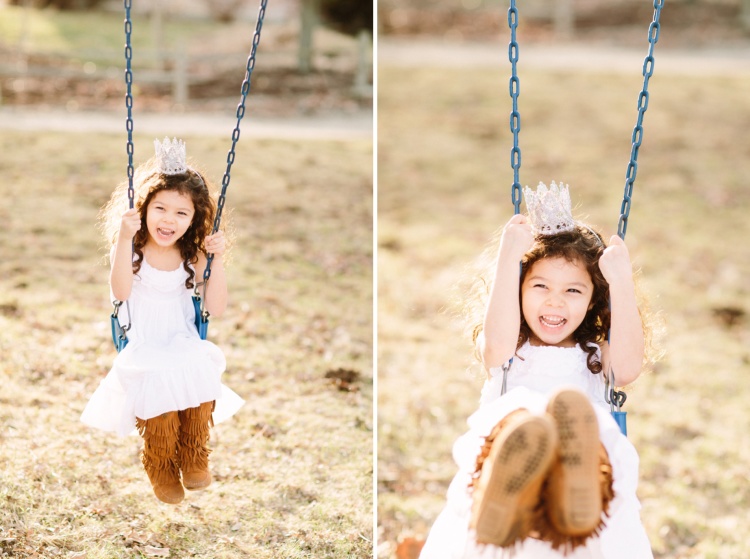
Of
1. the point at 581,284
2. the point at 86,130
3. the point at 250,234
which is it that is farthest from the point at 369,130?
the point at 581,284

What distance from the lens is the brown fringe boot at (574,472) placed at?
2.39 meters

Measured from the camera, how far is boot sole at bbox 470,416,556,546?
92.7 inches

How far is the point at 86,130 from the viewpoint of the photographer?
11.6m

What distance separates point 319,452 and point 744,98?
11.6m

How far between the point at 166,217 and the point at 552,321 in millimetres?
1389

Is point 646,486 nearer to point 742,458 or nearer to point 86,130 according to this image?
point 742,458

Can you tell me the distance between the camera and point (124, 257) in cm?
331

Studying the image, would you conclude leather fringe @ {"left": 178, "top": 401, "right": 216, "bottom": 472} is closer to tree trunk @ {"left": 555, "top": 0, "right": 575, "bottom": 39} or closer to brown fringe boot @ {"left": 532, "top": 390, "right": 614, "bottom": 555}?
brown fringe boot @ {"left": 532, "top": 390, "right": 614, "bottom": 555}

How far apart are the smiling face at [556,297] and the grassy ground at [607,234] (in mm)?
569

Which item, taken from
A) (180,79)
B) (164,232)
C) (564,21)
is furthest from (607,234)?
(564,21)

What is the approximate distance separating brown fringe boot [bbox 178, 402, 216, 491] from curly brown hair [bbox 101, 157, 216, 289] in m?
0.46

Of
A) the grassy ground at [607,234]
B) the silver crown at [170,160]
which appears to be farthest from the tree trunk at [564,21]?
the silver crown at [170,160]

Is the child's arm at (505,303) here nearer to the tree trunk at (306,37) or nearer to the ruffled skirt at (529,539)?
the ruffled skirt at (529,539)

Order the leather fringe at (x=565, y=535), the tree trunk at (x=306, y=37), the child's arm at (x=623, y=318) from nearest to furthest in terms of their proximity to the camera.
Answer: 1. the leather fringe at (x=565, y=535)
2. the child's arm at (x=623, y=318)
3. the tree trunk at (x=306, y=37)
